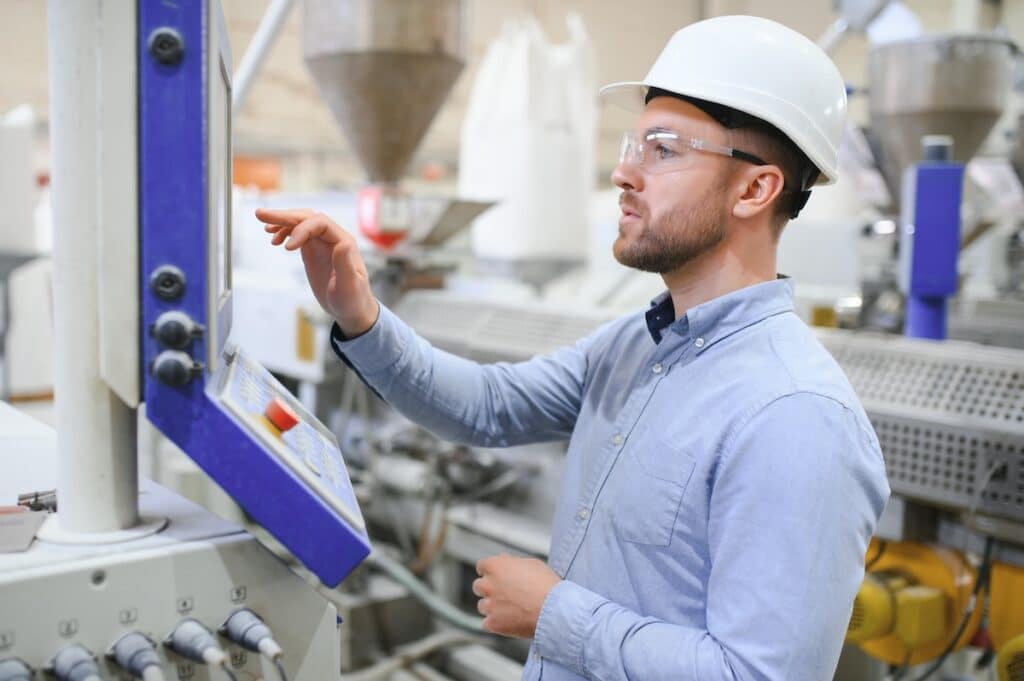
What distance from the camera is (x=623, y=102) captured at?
1271 millimetres

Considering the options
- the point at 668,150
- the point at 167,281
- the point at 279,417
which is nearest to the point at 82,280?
the point at 167,281

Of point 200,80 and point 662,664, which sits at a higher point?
point 200,80

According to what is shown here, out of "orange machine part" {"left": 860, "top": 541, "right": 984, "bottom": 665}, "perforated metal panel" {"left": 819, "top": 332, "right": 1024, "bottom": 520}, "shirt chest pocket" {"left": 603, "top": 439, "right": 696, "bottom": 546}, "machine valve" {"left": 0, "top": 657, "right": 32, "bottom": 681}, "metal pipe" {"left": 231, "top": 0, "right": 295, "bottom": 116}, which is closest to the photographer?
"machine valve" {"left": 0, "top": 657, "right": 32, "bottom": 681}

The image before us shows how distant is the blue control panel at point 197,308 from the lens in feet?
2.20

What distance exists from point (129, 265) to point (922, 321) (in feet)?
5.92

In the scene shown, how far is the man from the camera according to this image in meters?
0.77

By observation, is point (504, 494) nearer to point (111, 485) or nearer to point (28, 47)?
point (111, 485)

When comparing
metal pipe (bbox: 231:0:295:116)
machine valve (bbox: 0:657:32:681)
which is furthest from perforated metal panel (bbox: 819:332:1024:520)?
metal pipe (bbox: 231:0:295:116)

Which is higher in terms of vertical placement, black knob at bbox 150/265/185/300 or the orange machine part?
black knob at bbox 150/265/185/300

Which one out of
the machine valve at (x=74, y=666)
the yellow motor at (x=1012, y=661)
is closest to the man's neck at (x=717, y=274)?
the machine valve at (x=74, y=666)

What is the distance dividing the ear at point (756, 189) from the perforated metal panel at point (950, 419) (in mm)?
846

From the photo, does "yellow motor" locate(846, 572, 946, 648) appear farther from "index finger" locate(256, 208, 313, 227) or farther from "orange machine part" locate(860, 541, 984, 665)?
"index finger" locate(256, 208, 313, 227)

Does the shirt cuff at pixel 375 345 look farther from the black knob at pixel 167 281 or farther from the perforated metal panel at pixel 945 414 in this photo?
the perforated metal panel at pixel 945 414

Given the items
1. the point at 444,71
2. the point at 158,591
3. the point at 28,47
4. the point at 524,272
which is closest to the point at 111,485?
the point at 158,591
